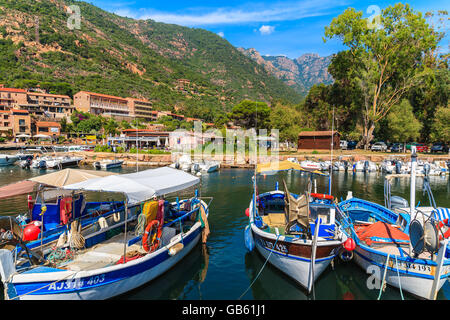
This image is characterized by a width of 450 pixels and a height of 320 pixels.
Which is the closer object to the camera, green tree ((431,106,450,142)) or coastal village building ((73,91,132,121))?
green tree ((431,106,450,142))

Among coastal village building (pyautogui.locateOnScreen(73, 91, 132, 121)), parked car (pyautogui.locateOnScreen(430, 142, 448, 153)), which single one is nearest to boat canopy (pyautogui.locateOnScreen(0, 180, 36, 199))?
parked car (pyautogui.locateOnScreen(430, 142, 448, 153))

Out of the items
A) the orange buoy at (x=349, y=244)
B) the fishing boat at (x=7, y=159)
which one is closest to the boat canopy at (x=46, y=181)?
A: the orange buoy at (x=349, y=244)

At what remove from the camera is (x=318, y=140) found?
52.9 meters

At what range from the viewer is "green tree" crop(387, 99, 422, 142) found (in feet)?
153

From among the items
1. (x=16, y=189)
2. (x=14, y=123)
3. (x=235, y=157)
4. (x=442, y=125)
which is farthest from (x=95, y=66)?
(x=16, y=189)

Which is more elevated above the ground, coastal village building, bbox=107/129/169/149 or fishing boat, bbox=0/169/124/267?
coastal village building, bbox=107/129/169/149

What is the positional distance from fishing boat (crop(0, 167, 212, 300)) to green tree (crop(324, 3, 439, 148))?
45.8 meters

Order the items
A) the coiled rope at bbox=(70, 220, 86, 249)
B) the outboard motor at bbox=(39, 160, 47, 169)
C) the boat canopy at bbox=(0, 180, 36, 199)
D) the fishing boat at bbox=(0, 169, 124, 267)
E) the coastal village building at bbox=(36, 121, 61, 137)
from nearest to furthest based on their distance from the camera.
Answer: the coiled rope at bbox=(70, 220, 86, 249), the fishing boat at bbox=(0, 169, 124, 267), the boat canopy at bbox=(0, 180, 36, 199), the outboard motor at bbox=(39, 160, 47, 169), the coastal village building at bbox=(36, 121, 61, 137)

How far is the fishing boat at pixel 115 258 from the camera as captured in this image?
6527 millimetres

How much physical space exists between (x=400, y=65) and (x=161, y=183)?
168 ft

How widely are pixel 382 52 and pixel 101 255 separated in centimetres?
5207

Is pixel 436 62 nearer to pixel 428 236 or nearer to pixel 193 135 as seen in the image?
pixel 193 135

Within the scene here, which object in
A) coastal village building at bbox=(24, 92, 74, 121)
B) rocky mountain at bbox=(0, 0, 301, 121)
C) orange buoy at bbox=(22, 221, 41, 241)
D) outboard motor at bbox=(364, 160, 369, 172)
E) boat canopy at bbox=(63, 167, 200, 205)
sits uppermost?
rocky mountain at bbox=(0, 0, 301, 121)

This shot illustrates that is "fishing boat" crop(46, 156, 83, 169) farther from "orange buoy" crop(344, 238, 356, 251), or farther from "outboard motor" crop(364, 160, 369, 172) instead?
"outboard motor" crop(364, 160, 369, 172)
